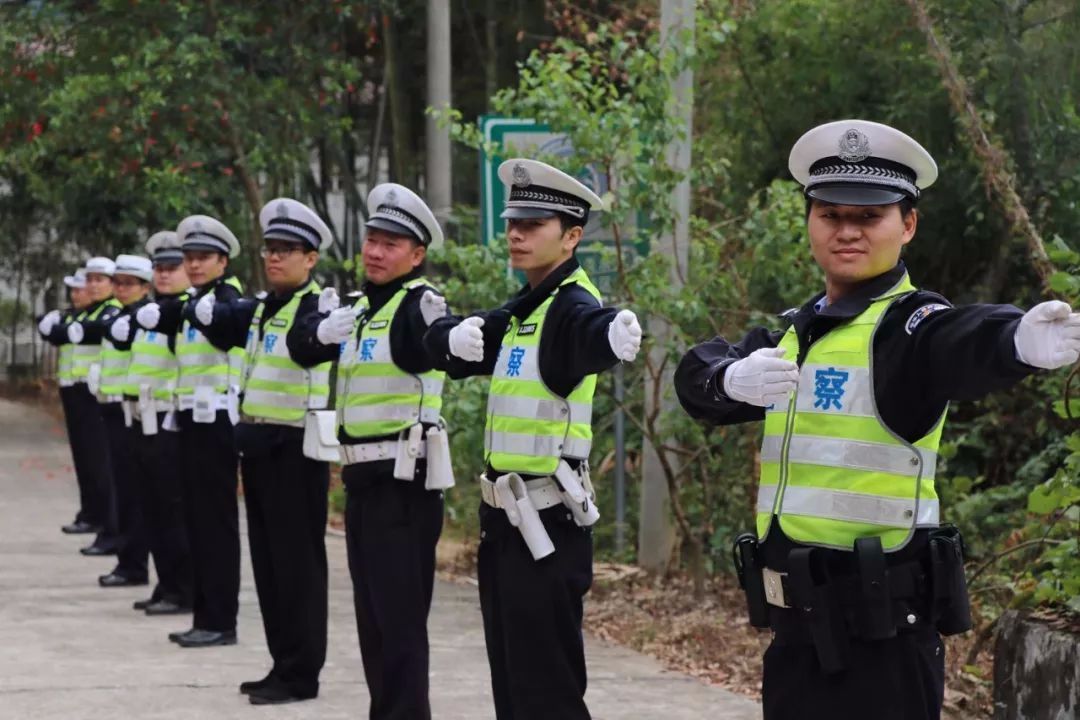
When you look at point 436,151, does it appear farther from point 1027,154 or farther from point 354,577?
point 354,577

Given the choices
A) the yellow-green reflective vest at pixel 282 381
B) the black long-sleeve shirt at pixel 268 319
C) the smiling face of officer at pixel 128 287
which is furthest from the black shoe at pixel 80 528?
the yellow-green reflective vest at pixel 282 381

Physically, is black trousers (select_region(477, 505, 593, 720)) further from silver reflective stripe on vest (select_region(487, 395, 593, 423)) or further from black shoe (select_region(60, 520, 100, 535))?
black shoe (select_region(60, 520, 100, 535))

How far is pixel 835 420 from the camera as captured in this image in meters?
4.42

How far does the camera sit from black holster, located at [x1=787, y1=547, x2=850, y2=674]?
4332 mm

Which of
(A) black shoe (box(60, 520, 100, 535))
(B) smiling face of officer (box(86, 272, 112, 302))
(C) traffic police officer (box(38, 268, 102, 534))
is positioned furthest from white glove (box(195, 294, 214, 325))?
(A) black shoe (box(60, 520, 100, 535))

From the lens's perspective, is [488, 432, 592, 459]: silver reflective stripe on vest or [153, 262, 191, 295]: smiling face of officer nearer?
[488, 432, 592, 459]: silver reflective stripe on vest

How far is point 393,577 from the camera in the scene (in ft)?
23.6

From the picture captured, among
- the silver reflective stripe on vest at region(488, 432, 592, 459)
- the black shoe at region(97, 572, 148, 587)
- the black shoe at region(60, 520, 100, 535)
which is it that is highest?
the silver reflective stripe on vest at region(488, 432, 592, 459)

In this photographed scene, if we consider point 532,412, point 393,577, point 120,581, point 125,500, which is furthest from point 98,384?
point 532,412

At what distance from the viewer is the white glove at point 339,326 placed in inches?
298

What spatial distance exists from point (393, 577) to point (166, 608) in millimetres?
4621

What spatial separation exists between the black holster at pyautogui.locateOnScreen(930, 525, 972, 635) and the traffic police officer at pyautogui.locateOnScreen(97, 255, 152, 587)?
862 cm

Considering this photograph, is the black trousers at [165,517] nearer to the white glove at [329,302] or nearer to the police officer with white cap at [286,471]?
the police officer with white cap at [286,471]

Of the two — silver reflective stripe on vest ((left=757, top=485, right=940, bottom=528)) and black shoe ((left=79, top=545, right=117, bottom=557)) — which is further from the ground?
silver reflective stripe on vest ((left=757, top=485, right=940, bottom=528))
